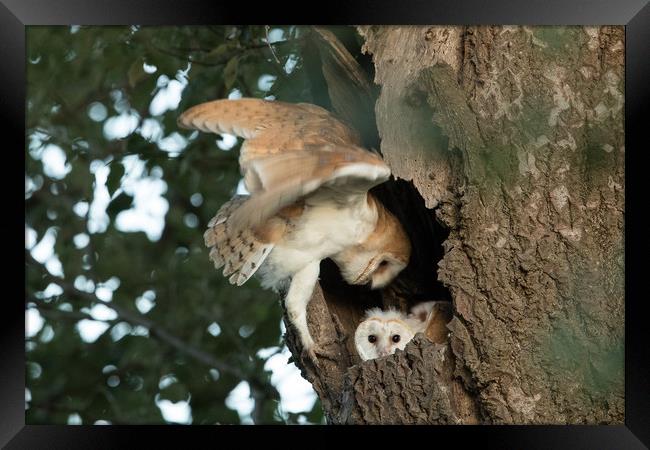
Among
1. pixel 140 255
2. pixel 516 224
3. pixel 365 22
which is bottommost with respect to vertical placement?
pixel 140 255

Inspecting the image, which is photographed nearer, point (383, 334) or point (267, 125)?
point (267, 125)

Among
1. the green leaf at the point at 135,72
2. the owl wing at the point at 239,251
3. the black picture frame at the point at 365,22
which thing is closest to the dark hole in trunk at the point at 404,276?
the owl wing at the point at 239,251

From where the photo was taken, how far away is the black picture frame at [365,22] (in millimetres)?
1846

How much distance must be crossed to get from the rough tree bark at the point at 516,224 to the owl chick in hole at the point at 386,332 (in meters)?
0.21

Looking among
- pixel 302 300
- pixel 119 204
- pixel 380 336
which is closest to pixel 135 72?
pixel 119 204

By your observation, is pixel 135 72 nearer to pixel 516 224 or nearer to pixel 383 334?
pixel 383 334

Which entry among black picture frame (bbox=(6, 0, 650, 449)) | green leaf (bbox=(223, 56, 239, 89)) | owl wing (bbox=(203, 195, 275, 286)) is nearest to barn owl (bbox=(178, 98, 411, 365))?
owl wing (bbox=(203, 195, 275, 286))

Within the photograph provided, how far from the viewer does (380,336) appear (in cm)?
231

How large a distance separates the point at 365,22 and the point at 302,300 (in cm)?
77

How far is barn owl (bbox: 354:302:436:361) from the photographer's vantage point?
2.29 metres

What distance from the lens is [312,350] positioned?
2.31 metres

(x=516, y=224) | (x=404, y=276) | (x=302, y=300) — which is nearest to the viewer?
(x=516, y=224)

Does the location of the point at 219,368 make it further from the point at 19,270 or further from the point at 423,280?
the point at 19,270

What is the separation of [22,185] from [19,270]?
194 millimetres
